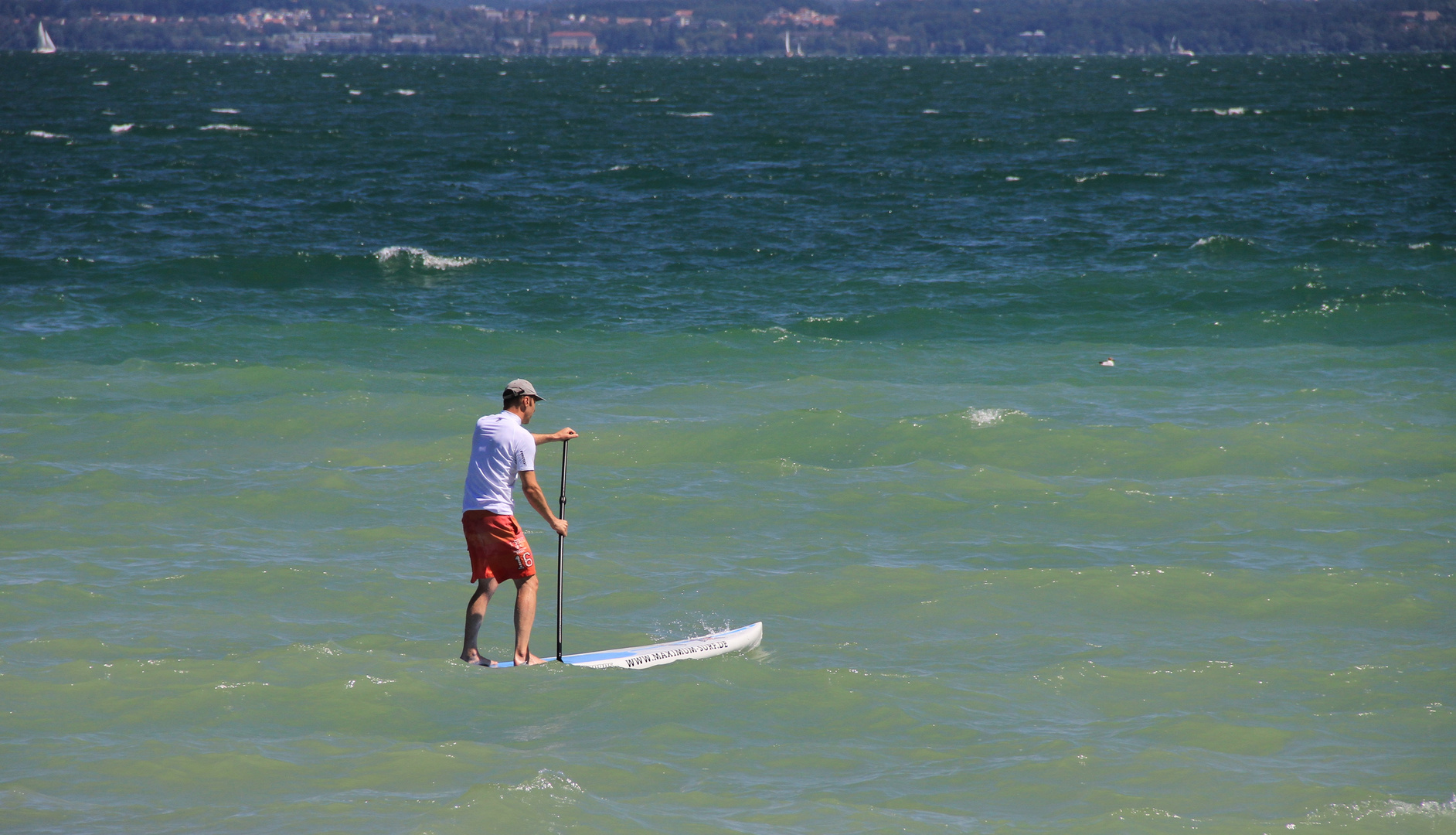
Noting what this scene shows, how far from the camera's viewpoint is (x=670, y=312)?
19.5m

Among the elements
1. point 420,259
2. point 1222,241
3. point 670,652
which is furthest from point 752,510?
point 1222,241

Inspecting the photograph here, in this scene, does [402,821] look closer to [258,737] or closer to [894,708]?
[258,737]

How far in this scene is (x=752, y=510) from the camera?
1093 centimetres

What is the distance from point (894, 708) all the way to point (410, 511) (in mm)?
5167

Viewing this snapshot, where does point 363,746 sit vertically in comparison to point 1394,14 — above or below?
below

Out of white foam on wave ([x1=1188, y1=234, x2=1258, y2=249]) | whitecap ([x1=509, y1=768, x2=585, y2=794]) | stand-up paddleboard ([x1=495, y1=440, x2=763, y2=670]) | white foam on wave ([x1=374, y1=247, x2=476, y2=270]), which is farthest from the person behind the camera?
white foam on wave ([x1=1188, y1=234, x2=1258, y2=249])

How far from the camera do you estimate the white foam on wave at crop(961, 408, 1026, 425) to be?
43.8ft

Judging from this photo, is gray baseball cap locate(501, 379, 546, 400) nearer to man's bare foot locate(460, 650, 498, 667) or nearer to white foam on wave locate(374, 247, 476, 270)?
man's bare foot locate(460, 650, 498, 667)

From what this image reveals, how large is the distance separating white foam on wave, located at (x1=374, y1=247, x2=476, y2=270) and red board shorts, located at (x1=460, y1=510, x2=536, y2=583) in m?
15.8

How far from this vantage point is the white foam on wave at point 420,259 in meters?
22.9

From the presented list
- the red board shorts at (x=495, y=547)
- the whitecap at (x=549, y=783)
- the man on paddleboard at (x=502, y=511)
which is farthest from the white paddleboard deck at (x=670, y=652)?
the whitecap at (x=549, y=783)

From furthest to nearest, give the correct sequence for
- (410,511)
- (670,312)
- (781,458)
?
1. (670,312)
2. (781,458)
3. (410,511)

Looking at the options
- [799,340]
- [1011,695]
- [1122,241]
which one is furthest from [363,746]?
[1122,241]

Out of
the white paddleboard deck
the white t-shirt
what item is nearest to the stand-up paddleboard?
the white paddleboard deck
